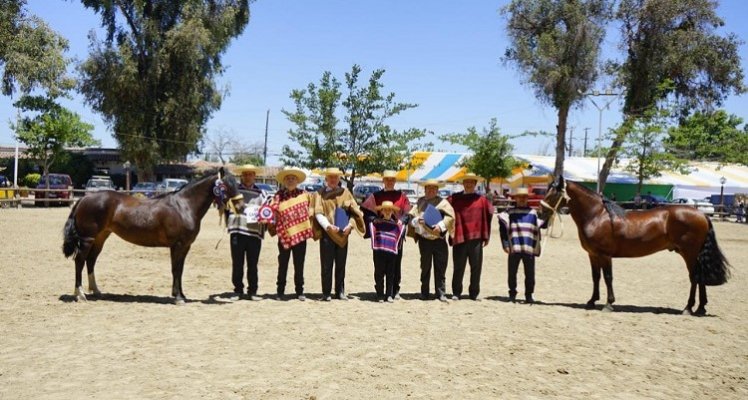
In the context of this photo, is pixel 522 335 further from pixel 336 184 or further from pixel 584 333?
pixel 336 184

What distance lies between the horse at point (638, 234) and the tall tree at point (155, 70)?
101 ft

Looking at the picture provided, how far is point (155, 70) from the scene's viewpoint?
118ft

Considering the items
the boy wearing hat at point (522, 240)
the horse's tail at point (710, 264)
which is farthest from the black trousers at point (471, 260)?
the horse's tail at point (710, 264)

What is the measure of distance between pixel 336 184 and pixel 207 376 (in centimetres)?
420

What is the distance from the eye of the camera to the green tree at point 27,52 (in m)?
17.1

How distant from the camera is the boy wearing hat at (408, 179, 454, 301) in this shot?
8.92 metres

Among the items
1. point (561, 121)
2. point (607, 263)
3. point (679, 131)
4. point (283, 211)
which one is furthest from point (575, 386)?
point (679, 131)

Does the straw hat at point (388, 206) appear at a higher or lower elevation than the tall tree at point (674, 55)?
lower

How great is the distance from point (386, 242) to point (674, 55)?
30835 millimetres

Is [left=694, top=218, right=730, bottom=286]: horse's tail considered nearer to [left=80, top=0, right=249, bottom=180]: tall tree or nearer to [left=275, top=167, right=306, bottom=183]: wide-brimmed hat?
[left=275, top=167, right=306, bottom=183]: wide-brimmed hat

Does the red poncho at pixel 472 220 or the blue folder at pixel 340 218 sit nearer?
the blue folder at pixel 340 218

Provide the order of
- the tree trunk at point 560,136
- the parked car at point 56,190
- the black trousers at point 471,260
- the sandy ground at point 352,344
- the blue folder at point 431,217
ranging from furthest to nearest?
the tree trunk at point 560,136
the parked car at point 56,190
the black trousers at point 471,260
the blue folder at point 431,217
the sandy ground at point 352,344

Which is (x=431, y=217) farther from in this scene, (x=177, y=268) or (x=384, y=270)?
(x=177, y=268)

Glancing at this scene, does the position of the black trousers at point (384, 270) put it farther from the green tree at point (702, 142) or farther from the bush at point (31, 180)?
the bush at point (31, 180)
